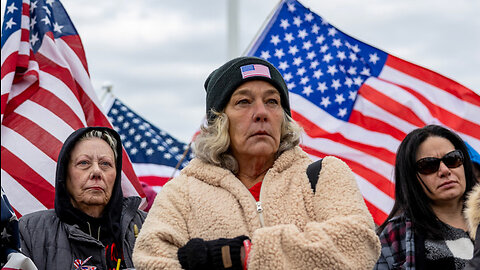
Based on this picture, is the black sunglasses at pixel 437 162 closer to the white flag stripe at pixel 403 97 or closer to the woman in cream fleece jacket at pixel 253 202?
the woman in cream fleece jacket at pixel 253 202

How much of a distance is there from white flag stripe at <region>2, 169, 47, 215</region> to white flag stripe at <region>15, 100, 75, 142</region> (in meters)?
0.61

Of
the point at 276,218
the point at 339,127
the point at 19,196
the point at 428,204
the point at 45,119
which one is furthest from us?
the point at 339,127

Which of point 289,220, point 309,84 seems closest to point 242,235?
point 289,220

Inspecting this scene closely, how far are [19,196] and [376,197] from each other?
3.28 meters

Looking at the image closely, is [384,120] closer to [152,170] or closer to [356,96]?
[356,96]

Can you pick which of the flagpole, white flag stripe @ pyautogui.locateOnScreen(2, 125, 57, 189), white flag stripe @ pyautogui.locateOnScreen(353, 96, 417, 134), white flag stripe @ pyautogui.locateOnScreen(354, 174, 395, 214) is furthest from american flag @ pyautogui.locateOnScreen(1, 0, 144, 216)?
white flag stripe @ pyautogui.locateOnScreen(353, 96, 417, 134)

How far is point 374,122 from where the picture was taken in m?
6.46

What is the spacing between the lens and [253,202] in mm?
2930

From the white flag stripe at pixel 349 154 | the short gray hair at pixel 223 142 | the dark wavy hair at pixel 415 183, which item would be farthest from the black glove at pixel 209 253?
the white flag stripe at pixel 349 154

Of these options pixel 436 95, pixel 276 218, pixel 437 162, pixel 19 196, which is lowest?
pixel 19 196

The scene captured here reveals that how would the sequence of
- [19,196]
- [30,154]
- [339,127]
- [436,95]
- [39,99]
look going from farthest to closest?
[339,127]
[436,95]
[39,99]
[30,154]
[19,196]

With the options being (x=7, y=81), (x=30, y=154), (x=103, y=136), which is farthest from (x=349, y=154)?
(x=7, y=81)

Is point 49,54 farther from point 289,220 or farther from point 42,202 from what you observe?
point 289,220

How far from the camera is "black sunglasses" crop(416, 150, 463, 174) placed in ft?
13.6
